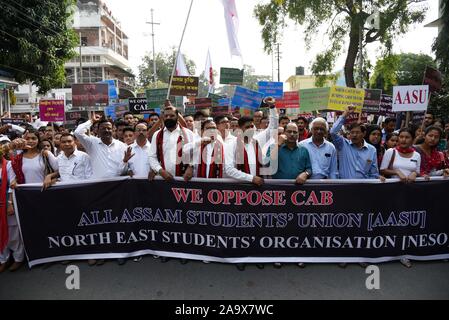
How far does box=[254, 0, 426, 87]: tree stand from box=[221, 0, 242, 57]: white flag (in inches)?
446

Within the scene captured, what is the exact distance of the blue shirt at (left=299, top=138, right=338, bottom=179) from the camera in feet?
14.5

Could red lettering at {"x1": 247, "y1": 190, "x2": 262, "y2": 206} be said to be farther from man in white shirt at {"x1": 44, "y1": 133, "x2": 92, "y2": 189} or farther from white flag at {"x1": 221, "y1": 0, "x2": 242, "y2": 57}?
white flag at {"x1": 221, "y1": 0, "x2": 242, "y2": 57}

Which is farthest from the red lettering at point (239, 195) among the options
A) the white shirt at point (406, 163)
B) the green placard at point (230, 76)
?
the green placard at point (230, 76)

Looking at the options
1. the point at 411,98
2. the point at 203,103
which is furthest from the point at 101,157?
the point at 203,103

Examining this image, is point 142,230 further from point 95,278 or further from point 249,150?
point 249,150

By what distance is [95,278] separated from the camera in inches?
151

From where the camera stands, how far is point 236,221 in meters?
4.06

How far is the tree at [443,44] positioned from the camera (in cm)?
1237

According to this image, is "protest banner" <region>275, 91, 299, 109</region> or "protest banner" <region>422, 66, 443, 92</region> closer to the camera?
"protest banner" <region>422, 66, 443, 92</region>

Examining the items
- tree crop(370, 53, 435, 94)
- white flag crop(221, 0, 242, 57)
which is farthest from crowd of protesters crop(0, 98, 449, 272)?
tree crop(370, 53, 435, 94)

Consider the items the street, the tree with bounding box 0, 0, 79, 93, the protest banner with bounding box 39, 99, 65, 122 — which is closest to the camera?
the street

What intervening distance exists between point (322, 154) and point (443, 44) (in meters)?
11.6

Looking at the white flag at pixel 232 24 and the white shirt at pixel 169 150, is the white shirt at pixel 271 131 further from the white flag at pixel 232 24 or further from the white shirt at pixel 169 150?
the white flag at pixel 232 24
